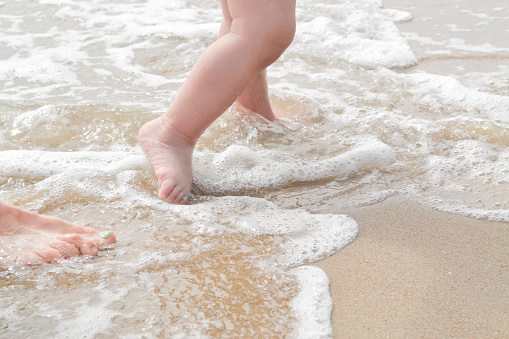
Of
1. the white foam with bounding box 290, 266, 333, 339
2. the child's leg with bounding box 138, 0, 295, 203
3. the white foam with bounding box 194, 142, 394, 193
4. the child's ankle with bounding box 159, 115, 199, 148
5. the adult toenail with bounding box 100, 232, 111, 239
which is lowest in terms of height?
the white foam with bounding box 194, 142, 394, 193

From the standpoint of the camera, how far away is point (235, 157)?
251 centimetres

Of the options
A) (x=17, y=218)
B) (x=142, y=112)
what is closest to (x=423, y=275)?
(x=17, y=218)

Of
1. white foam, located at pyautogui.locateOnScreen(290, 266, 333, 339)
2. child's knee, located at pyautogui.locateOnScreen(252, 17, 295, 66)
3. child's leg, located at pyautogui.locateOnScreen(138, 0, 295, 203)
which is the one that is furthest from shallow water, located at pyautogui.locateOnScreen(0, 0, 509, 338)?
child's knee, located at pyautogui.locateOnScreen(252, 17, 295, 66)

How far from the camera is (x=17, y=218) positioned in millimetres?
1985

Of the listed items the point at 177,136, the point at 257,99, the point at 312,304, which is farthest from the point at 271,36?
the point at 312,304

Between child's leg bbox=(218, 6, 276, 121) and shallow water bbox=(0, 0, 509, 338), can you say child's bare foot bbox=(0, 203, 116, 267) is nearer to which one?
shallow water bbox=(0, 0, 509, 338)

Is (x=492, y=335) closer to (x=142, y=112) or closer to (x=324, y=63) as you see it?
(x=142, y=112)

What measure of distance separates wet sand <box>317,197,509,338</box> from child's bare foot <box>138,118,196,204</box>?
1.96ft

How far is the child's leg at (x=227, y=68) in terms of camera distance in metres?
2.21

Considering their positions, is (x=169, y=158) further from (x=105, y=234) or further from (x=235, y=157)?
(x=105, y=234)

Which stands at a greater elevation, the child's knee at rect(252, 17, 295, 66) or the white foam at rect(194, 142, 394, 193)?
the child's knee at rect(252, 17, 295, 66)

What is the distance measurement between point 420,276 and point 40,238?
1.13 metres

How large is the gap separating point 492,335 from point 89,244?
1.14 meters

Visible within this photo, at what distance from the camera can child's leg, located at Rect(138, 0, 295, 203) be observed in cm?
221
